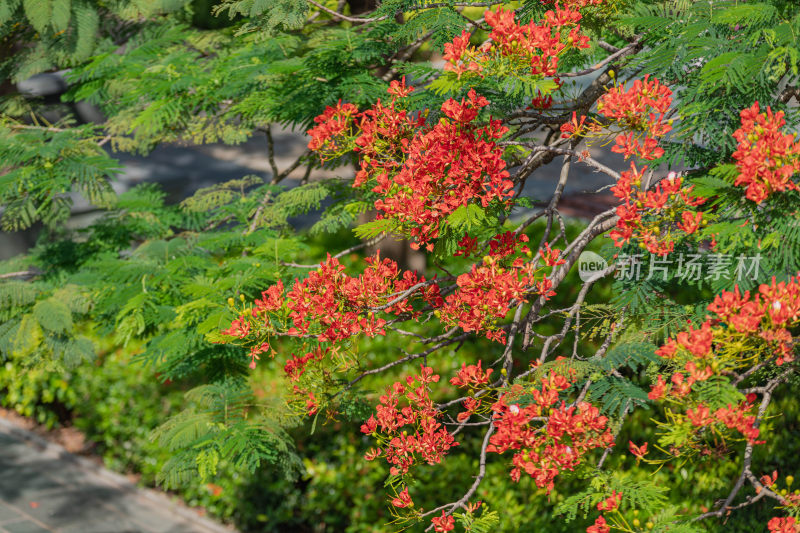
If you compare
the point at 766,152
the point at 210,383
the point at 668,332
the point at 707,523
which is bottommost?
the point at 707,523

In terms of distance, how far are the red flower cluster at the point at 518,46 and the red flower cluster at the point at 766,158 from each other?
2.80 feet

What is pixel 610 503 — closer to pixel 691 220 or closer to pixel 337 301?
pixel 691 220

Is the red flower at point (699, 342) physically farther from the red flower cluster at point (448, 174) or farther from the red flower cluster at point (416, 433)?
the red flower cluster at point (416, 433)

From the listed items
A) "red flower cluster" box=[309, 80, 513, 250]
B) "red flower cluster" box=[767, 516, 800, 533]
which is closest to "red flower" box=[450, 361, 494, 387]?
A: "red flower cluster" box=[309, 80, 513, 250]

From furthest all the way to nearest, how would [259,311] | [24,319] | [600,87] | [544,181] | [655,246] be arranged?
[544,181], [24,319], [600,87], [259,311], [655,246]

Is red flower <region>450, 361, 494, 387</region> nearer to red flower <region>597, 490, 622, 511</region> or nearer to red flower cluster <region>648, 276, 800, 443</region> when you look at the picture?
red flower <region>597, 490, 622, 511</region>

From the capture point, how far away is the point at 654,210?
285cm

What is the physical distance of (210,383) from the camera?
4.66 metres

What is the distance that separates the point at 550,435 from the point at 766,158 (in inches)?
50.4

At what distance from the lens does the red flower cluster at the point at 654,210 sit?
2.79 meters

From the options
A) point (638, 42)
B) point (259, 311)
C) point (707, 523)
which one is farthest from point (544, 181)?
point (259, 311)

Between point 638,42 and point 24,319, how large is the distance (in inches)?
180

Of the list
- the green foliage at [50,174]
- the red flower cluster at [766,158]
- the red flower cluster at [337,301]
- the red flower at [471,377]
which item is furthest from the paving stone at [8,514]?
the red flower cluster at [766,158]

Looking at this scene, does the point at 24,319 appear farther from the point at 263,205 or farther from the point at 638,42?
the point at 638,42
